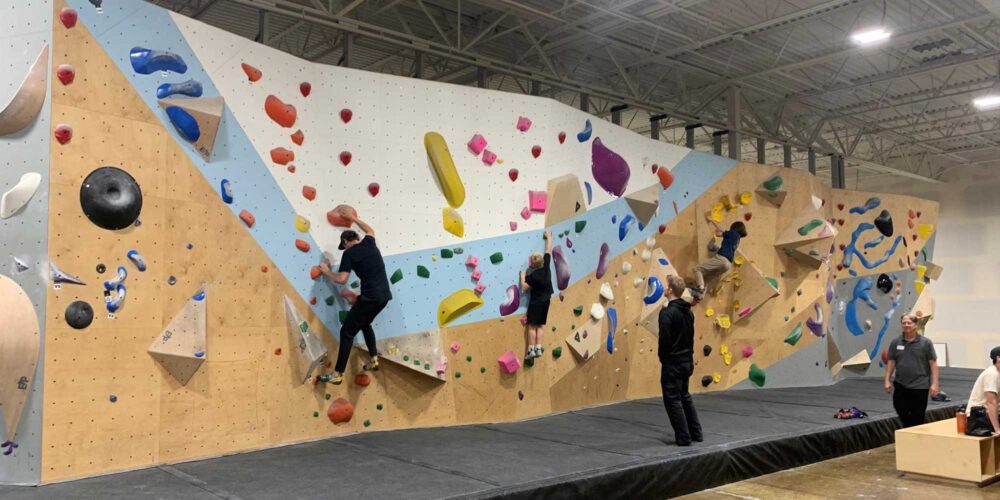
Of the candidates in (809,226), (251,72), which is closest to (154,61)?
(251,72)

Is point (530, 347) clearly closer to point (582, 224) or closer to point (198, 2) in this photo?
point (582, 224)

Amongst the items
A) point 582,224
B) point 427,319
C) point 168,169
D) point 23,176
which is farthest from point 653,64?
point 23,176

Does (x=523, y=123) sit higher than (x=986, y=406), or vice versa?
(x=523, y=123)

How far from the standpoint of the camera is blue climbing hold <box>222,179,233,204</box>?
209 inches

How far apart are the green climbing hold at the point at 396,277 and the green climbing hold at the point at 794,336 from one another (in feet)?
19.2

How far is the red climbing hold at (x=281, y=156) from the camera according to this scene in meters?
5.62

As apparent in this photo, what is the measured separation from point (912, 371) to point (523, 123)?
4.10 meters

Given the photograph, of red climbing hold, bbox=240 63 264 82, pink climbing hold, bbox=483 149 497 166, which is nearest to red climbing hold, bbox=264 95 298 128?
red climbing hold, bbox=240 63 264 82

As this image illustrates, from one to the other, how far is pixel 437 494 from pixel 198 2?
727 cm

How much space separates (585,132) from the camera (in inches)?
306

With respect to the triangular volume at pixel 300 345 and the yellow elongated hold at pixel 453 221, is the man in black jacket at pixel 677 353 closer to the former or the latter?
the yellow elongated hold at pixel 453 221

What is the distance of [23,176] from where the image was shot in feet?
14.8

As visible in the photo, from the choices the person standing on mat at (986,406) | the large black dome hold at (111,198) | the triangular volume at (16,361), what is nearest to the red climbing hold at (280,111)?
the large black dome hold at (111,198)

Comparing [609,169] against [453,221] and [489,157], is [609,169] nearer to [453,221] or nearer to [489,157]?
[489,157]
